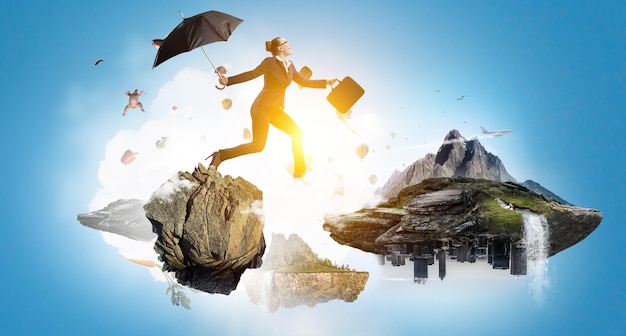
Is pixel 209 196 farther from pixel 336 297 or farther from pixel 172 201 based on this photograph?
pixel 336 297

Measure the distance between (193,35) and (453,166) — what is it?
4.99 metres

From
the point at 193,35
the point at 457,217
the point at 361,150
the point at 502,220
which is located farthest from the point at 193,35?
the point at 502,220

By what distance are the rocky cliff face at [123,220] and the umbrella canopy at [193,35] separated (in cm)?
252

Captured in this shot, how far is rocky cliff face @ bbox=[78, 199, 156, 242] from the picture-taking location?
33.8 feet

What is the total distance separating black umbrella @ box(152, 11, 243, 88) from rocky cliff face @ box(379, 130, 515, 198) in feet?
12.0

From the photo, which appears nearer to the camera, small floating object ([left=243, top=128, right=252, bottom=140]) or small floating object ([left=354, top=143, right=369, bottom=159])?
small floating object ([left=243, top=128, right=252, bottom=140])

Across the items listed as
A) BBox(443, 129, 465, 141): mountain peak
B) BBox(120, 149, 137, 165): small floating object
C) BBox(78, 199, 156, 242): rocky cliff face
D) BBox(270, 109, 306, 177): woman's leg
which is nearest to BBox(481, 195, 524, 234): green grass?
BBox(443, 129, 465, 141): mountain peak

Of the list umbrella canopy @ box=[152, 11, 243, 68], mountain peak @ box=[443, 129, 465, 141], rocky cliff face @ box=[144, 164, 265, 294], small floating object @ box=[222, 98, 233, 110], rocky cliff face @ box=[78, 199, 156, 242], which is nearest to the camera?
umbrella canopy @ box=[152, 11, 243, 68]

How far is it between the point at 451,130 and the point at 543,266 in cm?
256

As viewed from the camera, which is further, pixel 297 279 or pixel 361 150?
pixel 361 150

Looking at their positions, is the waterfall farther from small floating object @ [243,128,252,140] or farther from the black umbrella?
the black umbrella

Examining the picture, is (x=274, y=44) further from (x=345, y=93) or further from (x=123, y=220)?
(x=123, y=220)

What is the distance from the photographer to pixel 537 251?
986cm

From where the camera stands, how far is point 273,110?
9.70m
